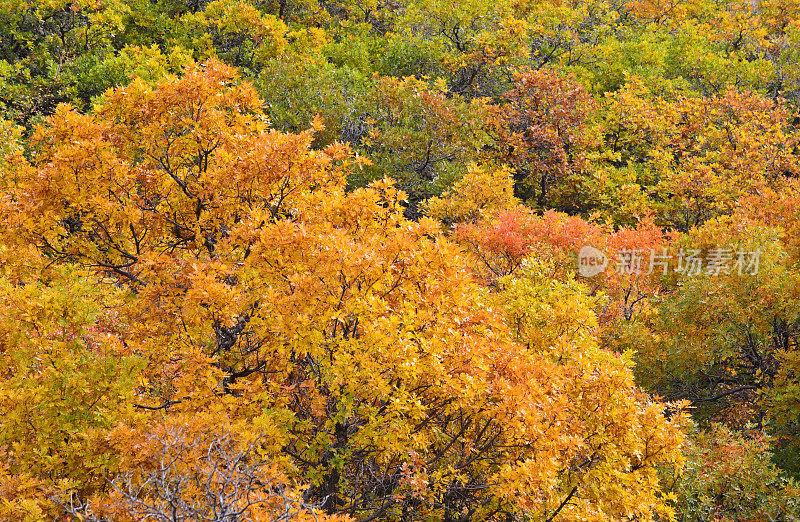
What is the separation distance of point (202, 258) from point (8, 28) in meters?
25.0

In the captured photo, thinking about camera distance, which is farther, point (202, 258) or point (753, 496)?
point (753, 496)

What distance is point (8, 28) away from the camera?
2877 cm

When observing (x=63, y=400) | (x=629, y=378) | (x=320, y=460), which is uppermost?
(x=629, y=378)

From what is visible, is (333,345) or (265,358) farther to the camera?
(265,358)

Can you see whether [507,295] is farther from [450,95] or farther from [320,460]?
[450,95]

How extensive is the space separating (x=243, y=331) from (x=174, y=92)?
4219mm

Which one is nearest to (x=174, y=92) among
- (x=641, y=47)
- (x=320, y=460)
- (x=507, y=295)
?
(x=320, y=460)

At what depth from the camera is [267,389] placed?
989 centimetres

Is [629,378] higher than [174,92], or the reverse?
[174,92]

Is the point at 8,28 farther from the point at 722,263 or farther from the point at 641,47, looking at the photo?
the point at 641,47

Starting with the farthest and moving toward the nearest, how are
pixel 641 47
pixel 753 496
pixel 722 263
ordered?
pixel 641 47, pixel 722 263, pixel 753 496

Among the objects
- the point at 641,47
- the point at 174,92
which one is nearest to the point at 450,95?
the point at 641,47

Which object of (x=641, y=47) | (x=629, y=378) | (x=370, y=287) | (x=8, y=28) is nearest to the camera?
(x=370, y=287)

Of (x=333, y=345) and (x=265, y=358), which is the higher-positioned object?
(x=333, y=345)
